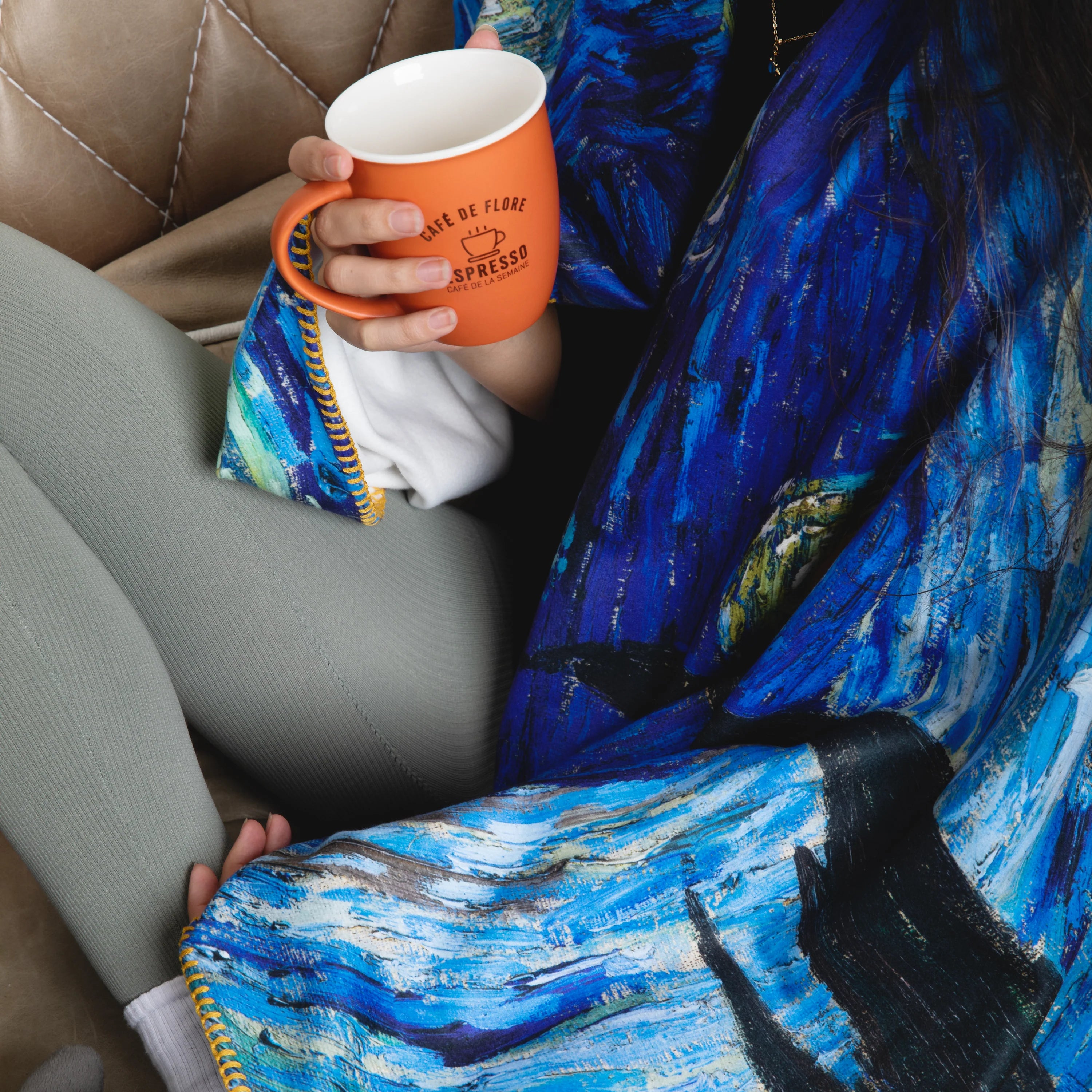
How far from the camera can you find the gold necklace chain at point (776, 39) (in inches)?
21.9

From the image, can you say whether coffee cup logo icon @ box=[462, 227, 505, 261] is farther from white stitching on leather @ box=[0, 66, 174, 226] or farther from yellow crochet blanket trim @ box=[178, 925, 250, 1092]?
white stitching on leather @ box=[0, 66, 174, 226]

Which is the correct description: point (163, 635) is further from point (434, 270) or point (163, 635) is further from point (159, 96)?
point (159, 96)

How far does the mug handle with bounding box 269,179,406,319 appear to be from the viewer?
1.25 ft

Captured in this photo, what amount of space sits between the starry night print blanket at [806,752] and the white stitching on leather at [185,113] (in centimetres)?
78

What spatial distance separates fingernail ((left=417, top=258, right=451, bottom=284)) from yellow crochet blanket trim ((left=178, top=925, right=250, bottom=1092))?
1.13ft

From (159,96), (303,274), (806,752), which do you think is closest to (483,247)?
(303,274)

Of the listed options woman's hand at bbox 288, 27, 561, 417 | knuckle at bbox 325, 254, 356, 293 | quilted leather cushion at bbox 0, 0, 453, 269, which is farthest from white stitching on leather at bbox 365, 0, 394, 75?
knuckle at bbox 325, 254, 356, 293

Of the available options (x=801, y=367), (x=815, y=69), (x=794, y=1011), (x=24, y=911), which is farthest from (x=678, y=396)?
(x=24, y=911)

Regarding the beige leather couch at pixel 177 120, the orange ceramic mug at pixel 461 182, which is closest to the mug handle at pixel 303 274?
the orange ceramic mug at pixel 461 182

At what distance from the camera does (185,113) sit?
A: 103 centimetres

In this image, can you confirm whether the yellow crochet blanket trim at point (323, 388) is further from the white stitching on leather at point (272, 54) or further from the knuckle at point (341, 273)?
the white stitching on leather at point (272, 54)

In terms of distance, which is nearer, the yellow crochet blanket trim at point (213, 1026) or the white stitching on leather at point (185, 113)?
the yellow crochet blanket trim at point (213, 1026)

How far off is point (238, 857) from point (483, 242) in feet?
1.22

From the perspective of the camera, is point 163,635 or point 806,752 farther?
point 163,635
